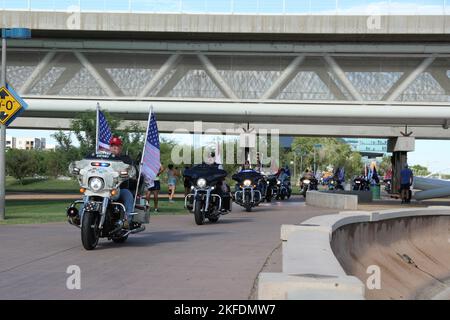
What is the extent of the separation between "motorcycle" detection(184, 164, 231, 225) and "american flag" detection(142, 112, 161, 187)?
4.00 meters

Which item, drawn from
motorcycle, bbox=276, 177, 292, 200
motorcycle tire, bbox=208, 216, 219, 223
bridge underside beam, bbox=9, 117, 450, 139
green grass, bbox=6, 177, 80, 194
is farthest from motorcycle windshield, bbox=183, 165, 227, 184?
green grass, bbox=6, 177, 80, 194

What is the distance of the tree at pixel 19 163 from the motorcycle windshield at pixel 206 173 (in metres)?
51.8

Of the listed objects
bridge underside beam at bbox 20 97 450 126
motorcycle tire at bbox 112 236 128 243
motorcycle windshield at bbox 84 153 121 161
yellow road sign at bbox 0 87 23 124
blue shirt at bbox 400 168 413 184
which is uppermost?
bridge underside beam at bbox 20 97 450 126

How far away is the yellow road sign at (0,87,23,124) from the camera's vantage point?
18.7m

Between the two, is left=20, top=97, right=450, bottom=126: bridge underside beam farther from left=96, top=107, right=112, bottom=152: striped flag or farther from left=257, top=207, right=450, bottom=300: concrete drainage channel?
left=96, top=107, right=112, bottom=152: striped flag

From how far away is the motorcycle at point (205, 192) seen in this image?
697 inches

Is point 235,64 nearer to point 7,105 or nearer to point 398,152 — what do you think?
point 7,105

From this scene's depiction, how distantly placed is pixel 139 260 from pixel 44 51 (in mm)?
20914

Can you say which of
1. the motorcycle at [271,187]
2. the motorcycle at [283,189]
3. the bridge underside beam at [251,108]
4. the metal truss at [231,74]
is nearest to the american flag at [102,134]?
the bridge underside beam at [251,108]

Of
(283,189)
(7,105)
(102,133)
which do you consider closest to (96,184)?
(102,133)

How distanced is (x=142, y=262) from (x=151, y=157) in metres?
3.34

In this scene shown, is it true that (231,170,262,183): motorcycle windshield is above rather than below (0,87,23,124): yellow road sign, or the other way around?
below

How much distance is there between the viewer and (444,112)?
29094 mm

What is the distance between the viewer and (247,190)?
24.4 m
